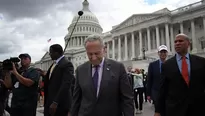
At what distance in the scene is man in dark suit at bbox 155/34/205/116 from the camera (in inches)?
142

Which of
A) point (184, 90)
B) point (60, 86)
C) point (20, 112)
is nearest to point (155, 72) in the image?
point (184, 90)

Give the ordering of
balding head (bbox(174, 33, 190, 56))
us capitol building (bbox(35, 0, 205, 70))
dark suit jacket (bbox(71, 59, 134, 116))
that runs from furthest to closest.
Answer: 1. us capitol building (bbox(35, 0, 205, 70))
2. balding head (bbox(174, 33, 190, 56))
3. dark suit jacket (bbox(71, 59, 134, 116))

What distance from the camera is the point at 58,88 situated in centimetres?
474

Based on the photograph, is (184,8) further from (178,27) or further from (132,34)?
(132,34)

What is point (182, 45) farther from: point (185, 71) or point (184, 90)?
point (184, 90)

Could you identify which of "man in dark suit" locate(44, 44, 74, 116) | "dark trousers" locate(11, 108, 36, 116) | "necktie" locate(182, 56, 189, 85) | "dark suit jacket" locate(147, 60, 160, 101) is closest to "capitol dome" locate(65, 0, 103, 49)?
"dark suit jacket" locate(147, 60, 160, 101)

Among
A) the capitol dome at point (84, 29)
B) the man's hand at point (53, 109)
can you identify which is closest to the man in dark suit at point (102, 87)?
the man's hand at point (53, 109)

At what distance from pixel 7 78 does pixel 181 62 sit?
15.0 feet

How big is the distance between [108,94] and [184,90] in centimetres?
154

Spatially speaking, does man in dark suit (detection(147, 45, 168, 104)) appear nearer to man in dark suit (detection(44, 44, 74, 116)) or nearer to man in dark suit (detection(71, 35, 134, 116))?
man in dark suit (detection(44, 44, 74, 116))

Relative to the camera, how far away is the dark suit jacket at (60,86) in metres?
4.56

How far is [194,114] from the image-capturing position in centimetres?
359

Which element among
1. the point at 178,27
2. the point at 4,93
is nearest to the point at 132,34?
the point at 178,27

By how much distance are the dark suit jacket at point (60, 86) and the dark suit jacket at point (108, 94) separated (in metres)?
1.41
